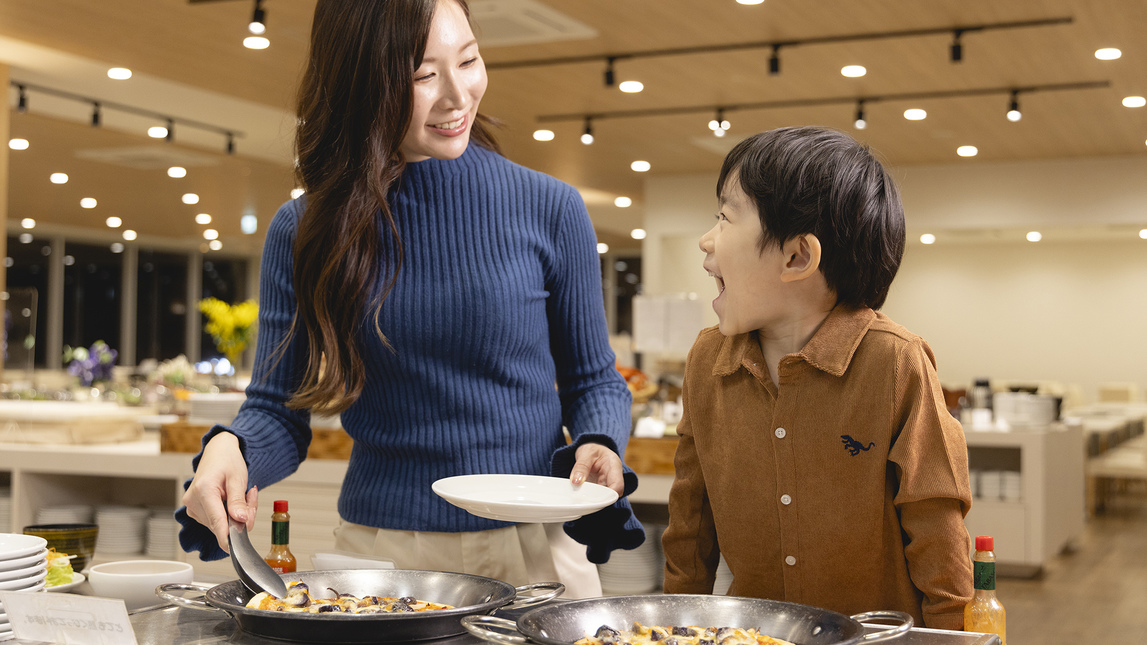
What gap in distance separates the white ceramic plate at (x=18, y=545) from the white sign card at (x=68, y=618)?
4.2 inches

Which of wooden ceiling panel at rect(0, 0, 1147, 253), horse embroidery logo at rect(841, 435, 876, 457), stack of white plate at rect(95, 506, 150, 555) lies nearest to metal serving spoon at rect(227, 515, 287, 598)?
horse embroidery logo at rect(841, 435, 876, 457)

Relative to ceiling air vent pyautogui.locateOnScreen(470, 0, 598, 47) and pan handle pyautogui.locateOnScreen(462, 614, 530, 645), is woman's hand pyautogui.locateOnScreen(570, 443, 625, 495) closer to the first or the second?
pan handle pyautogui.locateOnScreen(462, 614, 530, 645)

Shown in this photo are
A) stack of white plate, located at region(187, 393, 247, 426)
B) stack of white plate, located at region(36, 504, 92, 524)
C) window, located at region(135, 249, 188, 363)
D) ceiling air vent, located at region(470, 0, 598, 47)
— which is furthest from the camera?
window, located at region(135, 249, 188, 363)

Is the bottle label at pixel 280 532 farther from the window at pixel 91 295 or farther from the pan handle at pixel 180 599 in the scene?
the window at pixel 91 295

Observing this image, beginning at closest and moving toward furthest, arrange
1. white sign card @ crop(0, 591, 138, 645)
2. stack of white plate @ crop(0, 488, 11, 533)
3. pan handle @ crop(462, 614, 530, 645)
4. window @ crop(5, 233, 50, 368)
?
pan handle @ crop(462, 614, 530, 645) < white sign card @ crop(0, 591, 138, 645) < stack of white plate @ crop(0, 488, 11, 533) < window @ crop(5, 233, 50, 368)

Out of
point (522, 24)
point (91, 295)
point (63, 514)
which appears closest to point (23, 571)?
point (63, 514)

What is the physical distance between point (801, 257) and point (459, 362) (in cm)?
42

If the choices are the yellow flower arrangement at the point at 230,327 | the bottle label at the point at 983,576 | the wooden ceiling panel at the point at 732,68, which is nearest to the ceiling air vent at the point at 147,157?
the wooden ceiling panel at the point at 732,68

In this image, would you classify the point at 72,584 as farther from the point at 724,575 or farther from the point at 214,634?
the point at 724,575

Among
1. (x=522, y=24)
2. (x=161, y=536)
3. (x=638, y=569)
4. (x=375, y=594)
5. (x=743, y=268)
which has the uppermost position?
(x=522, y=24)

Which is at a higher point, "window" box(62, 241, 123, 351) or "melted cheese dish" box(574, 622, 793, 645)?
"window" box(62, 241, 123, 351)

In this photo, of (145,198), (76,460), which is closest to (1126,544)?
(76,460)

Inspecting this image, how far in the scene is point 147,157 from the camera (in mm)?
9805

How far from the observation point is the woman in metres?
1.24
